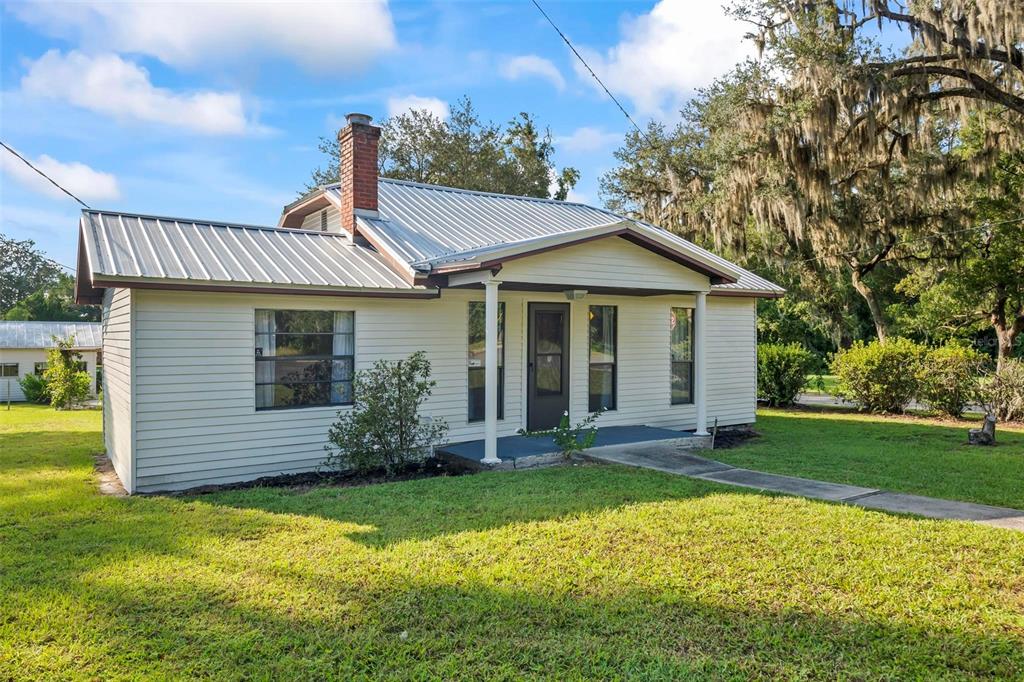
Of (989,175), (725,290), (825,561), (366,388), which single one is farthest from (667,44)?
(825,561)

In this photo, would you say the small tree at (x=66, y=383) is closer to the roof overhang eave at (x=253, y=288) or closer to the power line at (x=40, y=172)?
the power line at (x=40, y=172)

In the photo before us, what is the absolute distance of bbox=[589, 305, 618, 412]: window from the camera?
1148cm

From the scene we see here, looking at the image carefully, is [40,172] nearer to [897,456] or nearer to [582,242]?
[582,242]

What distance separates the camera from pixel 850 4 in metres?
12.5

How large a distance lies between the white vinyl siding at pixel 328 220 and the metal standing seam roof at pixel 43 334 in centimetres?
2102

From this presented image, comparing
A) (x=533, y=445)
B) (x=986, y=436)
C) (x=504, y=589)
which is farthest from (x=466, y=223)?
(x=986, y=436)

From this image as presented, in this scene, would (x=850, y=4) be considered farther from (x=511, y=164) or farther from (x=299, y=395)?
(x=511, y=164)

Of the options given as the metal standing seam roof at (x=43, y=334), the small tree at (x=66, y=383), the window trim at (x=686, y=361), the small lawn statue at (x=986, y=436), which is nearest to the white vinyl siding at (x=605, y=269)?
the window trim at (x=686, y=361)

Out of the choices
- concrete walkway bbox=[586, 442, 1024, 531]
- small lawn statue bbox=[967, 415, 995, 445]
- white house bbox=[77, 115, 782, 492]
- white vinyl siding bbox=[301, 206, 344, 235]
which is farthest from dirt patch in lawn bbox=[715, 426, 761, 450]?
white vinyl siding bbox=[301, 206, 344, 235]

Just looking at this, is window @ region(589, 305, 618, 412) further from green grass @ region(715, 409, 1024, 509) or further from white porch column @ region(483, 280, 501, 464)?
white porch column @ region(483, 280, 501, 464)

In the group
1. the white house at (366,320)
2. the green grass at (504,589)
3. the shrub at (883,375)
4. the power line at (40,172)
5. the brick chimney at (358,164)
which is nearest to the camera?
the green grass at (504,589)

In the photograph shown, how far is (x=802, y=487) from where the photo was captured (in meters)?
7.56

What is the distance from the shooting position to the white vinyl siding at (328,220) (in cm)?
1181

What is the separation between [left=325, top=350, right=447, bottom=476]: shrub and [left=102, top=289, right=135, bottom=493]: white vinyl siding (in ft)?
7.64
